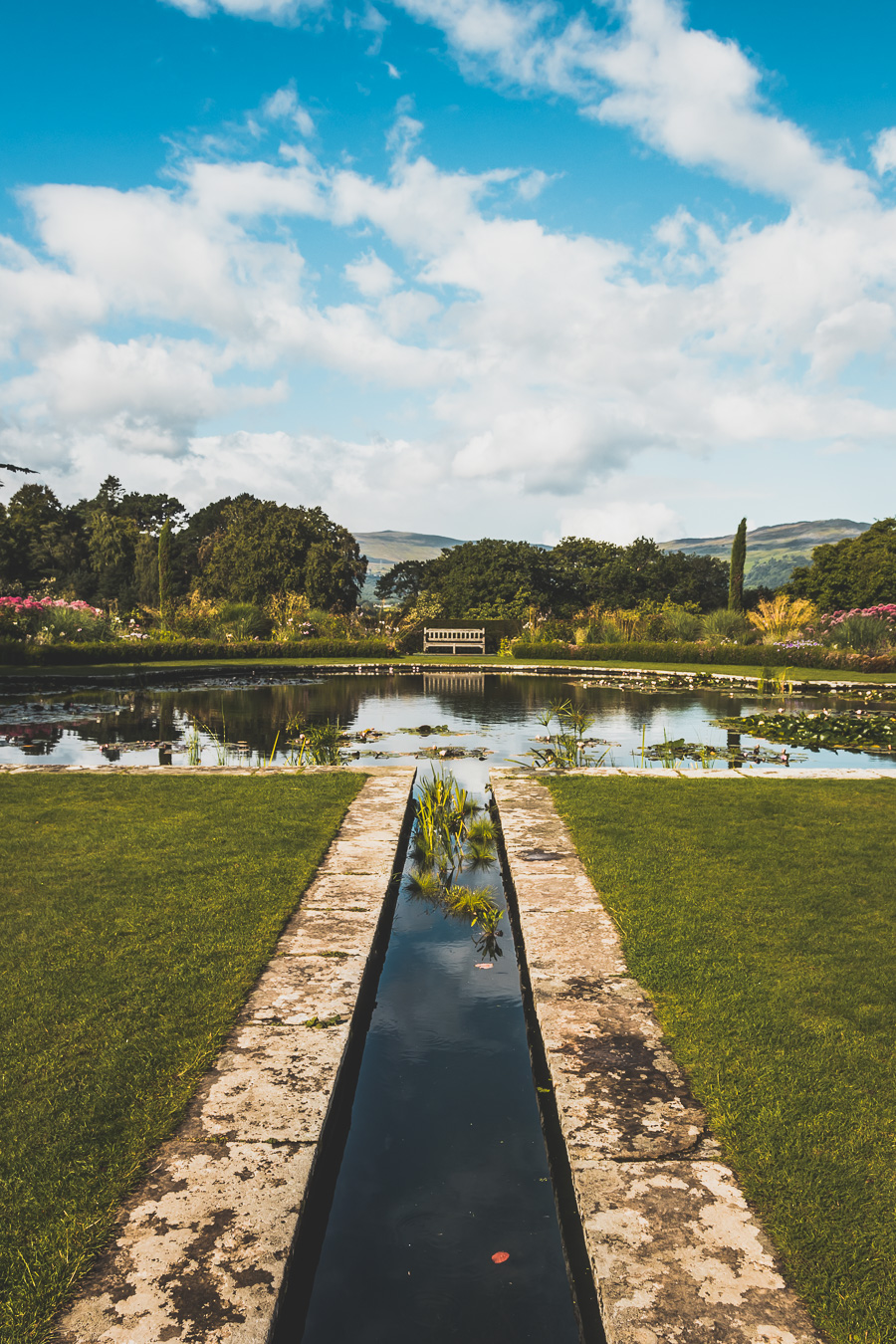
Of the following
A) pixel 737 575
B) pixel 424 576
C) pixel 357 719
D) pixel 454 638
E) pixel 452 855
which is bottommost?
pixel 452 855

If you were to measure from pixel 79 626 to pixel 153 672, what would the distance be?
16.6 feet

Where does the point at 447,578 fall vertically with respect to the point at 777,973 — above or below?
above

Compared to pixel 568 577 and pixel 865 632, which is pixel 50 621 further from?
pixel 568 577

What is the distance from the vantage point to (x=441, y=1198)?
6.67ft

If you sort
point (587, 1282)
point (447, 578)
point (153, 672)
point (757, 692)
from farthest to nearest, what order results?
1. point (447, 578)
2. point (153, 672)
3. point (757, 692)
4. point (587, 1282)

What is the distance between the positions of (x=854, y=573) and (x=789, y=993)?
94.2ft

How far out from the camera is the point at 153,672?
15.2 metres

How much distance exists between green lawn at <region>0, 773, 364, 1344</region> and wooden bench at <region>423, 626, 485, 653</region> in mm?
18529

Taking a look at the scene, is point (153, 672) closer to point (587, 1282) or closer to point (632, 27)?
point (632, 27)

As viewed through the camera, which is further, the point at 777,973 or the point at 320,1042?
the point at 777,973

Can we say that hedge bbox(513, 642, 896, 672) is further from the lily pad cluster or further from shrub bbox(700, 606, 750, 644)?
the lily pad cluster

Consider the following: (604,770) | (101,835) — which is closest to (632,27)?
(604,770)

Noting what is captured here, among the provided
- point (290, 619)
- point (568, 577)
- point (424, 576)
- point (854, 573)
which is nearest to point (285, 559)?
point (424, 576)

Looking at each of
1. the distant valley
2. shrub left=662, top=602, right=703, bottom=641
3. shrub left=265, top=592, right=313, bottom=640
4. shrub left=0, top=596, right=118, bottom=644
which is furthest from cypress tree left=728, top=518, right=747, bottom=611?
the distant valley
